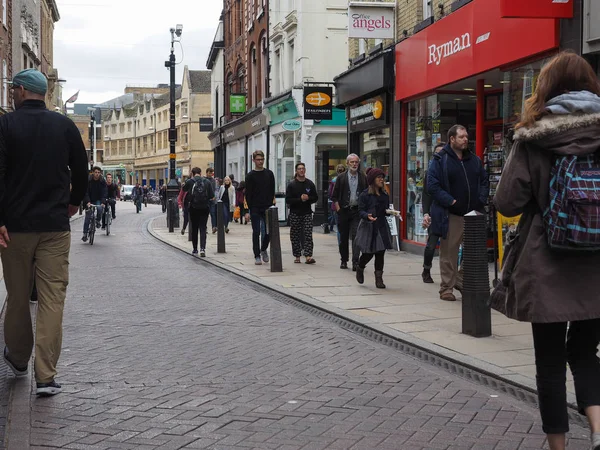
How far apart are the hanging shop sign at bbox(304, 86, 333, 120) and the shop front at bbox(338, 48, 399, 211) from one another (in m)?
2.89

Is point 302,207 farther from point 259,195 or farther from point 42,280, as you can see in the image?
point 42,280

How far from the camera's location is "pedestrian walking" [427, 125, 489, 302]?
9.01 metres

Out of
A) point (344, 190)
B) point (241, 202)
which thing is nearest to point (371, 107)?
point (344, 190)

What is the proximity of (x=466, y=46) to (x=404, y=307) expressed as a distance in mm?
5859

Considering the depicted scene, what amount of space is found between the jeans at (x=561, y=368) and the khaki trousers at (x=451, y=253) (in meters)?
5.62

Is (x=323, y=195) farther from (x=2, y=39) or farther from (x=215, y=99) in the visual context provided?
(x=215, y=99)

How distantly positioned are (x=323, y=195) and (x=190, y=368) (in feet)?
65.6

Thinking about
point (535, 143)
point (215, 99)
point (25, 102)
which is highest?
point (215, 99)

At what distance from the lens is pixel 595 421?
3.48 metres

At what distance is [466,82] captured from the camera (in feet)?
45.5

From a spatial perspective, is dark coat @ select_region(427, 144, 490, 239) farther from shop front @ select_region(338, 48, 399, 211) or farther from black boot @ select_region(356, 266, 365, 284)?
shop front @ select_region(338, 48, 399, 211)

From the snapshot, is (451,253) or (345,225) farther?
(345,225)

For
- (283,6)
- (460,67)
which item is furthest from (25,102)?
(283,6)

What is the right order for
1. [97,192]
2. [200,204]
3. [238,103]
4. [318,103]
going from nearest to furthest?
[200,204] → [97,192] → [318,103] → [238,103]
